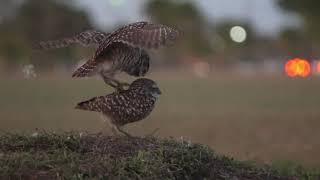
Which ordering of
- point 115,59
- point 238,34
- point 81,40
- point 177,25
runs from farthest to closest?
point 238,34 → point 177,25 → point 81,40 → point 115,59

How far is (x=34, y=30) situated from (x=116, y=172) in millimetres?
86226

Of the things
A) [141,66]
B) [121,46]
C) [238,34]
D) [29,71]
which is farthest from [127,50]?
[238,34]

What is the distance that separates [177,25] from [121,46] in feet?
195

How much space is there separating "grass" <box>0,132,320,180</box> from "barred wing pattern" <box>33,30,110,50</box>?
3.16ft

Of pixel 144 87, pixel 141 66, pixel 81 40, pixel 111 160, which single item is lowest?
pixel 111 160

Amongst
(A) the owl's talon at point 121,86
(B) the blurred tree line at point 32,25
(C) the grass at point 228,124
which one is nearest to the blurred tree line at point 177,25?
(B) the blurred tree line at point 32,25

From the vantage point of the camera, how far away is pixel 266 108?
79.0 feet

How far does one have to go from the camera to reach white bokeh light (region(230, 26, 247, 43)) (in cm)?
11825

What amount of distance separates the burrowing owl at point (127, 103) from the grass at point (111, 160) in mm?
239

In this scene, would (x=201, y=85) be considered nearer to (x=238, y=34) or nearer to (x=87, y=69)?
(x=87, y=69)

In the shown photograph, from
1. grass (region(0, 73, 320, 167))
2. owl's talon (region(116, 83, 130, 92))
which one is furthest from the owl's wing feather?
grass (region(0, 73, 320, 167))

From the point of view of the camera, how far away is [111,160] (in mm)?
6543

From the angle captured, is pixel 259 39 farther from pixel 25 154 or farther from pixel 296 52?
pixel 25 154

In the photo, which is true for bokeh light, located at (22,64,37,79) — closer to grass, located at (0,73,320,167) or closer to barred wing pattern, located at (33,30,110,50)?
barred wing pattern, located at (33,30,110,50)
